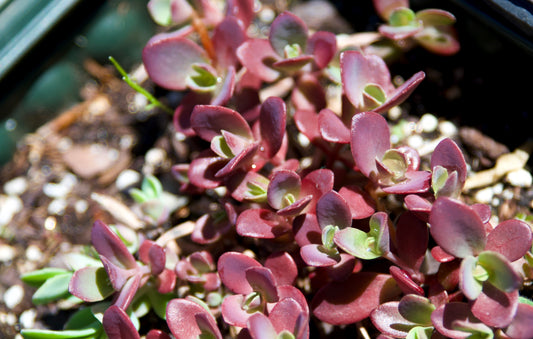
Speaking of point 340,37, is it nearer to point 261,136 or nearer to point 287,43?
point 287,43

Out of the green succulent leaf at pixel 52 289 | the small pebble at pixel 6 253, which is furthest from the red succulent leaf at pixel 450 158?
the small pebble at pixel 6 253

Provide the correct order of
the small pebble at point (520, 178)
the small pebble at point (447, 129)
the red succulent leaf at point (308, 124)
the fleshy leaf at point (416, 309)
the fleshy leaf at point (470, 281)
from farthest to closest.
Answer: the small pebble at point (447, 129), the small pebble at point (520, 178), the red succulent leaf at point (308, 124), the fleshy leaf at point (416, 309), the fleshy leaf at point (470, 281)

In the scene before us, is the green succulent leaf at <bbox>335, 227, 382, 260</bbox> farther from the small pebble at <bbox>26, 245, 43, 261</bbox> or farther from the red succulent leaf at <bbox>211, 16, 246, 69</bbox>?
the small pebble at <bbox>26, 245, 43, 261</bbox>

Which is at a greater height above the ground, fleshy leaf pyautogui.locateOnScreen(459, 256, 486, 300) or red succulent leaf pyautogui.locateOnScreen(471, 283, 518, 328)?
fleshy leaf pyautogui.locateOnScreen(459, 256, 486, 300)

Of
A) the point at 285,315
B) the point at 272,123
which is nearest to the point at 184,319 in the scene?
the point at 285,315

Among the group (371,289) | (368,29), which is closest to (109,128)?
(368,29)

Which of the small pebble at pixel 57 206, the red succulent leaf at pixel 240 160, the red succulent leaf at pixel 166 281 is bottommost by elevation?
the red succulent leaf at pixel 166 281

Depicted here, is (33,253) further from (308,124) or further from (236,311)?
(308,124)

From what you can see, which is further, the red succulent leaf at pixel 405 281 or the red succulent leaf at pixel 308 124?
the red succulent leaf at pixel 308 124

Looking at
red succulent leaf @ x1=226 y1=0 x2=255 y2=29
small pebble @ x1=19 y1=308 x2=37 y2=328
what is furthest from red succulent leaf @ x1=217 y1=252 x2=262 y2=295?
small pebble @ x1=19 y1=308 x2=37 y2=328

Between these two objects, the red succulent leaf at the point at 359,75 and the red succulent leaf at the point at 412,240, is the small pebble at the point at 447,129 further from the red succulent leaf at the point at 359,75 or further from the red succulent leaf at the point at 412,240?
the red succulent leaf at the point at 412,240
